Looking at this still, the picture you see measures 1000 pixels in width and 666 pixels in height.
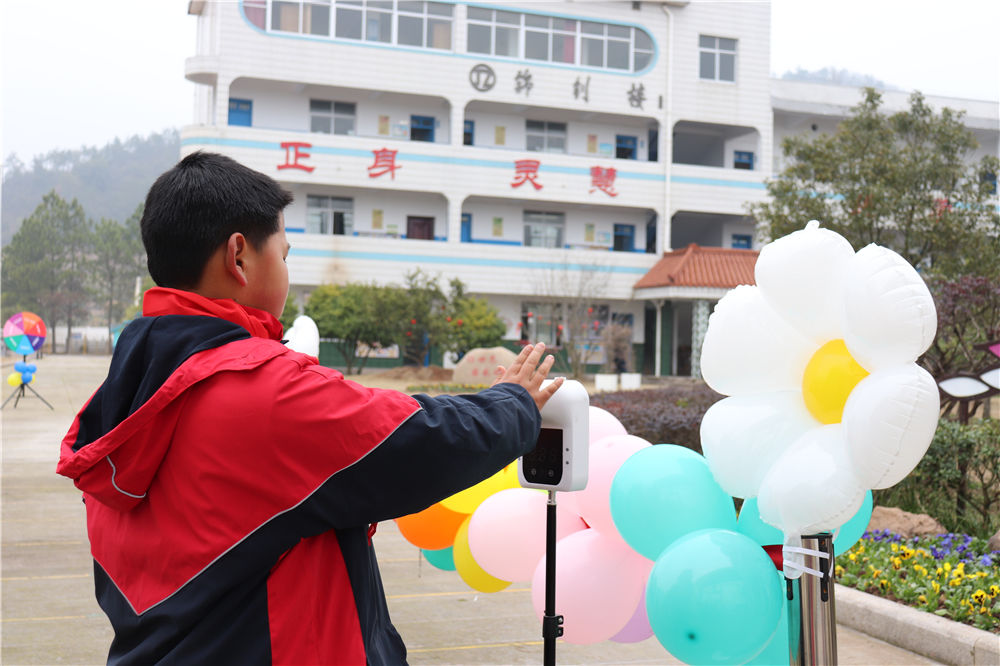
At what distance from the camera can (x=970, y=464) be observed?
682cm

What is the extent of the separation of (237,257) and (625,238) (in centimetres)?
3499

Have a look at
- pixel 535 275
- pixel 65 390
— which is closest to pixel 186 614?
pixel 65 390

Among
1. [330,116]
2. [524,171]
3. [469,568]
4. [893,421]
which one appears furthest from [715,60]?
[893,421]

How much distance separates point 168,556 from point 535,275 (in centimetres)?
3284

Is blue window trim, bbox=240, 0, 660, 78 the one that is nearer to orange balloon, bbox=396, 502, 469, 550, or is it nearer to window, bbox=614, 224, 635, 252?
window, bbox=614, 224, 635, 252

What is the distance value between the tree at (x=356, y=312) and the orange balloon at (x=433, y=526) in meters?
24.9

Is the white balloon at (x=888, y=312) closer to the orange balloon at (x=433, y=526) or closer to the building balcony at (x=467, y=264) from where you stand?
the orange balloon at (x=433, y=526)

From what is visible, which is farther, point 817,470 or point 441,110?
point 441,110

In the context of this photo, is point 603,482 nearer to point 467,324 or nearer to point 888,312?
point 888,312

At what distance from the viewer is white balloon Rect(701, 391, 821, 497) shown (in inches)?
113

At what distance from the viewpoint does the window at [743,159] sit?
3622cm

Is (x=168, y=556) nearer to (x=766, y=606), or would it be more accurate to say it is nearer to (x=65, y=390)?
(x=766, y=606)

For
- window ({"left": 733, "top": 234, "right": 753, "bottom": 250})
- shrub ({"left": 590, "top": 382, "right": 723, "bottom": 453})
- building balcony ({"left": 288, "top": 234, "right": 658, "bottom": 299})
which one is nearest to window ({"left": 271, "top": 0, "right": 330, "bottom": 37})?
building balcony ({"left": 288, "top": 234, "right": 658, "bottom": 299})

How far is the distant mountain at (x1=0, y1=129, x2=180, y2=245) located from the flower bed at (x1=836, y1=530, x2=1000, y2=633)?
14556cm
